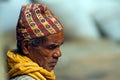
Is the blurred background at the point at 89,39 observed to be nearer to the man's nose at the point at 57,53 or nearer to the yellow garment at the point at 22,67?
the man's nose at the point at 57,53

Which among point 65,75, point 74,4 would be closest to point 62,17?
point 74,4

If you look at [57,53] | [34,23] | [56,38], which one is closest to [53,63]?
[57,53]

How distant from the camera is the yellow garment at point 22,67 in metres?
3.99

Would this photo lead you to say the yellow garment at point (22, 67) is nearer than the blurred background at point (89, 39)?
Yes

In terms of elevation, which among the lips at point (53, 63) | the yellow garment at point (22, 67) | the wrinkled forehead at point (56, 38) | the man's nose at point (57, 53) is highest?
the wrinkled forehead at point (56, 38)

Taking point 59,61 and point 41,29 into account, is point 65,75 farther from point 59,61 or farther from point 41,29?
A: point 41,29

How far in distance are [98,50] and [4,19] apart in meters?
0.65

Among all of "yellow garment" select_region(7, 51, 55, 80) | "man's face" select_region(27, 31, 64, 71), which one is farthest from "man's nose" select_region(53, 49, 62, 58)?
"yellow garment" select_region(7, 51, 55, 80)

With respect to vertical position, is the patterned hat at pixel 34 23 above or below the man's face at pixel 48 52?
above

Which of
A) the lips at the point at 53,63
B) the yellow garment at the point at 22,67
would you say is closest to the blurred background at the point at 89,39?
the lips at the point at 53,63

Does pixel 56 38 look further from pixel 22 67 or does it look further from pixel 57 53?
pixel 22 67

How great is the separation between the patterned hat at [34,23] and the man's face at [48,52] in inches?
1.9

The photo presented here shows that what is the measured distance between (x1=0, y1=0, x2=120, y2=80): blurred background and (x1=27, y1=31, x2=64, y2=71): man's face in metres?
0.05

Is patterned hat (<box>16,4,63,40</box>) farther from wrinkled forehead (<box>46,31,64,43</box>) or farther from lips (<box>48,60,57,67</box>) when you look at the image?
lips (<box>48,60,57,67</box>)
